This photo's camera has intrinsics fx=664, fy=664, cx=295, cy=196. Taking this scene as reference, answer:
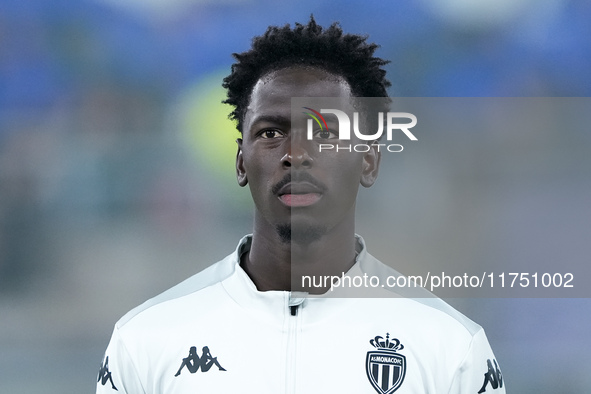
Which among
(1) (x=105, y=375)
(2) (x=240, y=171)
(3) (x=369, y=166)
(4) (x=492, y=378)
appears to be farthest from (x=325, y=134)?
(1) (x=105, y=375)

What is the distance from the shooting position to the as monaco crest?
2.08 m

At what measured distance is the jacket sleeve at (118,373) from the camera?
220 centimetres

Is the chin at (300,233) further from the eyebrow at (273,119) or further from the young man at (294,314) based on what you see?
the eyebrow at (273,119)

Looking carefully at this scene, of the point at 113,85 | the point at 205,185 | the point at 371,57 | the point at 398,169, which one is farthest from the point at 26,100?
the point at 371,57

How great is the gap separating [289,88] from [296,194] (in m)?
0.37

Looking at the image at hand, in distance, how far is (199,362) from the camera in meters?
2.13

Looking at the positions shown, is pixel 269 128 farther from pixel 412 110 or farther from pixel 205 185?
pixel 205 185

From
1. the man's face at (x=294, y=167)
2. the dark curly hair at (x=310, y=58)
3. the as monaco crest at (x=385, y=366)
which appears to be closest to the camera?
the as monaco crest at (x=385, y=366)

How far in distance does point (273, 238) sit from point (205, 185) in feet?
8.78

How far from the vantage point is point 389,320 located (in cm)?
222

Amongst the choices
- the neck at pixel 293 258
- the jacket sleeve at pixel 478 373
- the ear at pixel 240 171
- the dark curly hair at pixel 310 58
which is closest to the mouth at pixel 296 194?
the neck at pixel 293 258

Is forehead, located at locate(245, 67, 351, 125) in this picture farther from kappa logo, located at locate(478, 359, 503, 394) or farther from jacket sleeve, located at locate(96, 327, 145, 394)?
kappa logo, located at locate(478, 359, 503, 394)

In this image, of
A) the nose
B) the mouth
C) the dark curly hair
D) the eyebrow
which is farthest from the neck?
the dark curly hair

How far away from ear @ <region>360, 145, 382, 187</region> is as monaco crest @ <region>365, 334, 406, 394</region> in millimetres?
579
